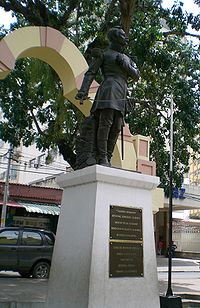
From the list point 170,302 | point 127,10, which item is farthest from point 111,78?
point 127,10

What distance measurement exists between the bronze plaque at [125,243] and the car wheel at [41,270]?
8.01 metres

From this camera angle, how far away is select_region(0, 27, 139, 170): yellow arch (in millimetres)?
9078

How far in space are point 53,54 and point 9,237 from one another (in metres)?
5.60

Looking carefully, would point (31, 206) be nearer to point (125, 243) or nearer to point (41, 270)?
point (41, 270)

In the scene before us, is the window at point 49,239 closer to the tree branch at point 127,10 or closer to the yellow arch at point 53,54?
the yellow arch at point 53,54

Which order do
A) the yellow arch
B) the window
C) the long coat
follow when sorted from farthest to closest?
1. the window
2. the yellow arch
3. the long coat

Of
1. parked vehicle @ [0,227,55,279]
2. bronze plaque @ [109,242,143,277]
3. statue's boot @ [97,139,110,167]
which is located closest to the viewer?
bronze plaque @ [109,242,143,277]

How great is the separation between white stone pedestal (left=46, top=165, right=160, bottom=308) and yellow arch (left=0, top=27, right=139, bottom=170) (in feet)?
13.3

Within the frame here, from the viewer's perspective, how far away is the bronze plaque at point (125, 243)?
5.26 metres

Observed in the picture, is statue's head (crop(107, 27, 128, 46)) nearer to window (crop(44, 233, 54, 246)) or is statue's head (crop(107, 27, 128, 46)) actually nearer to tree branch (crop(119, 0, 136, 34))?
tree branch (crop(119, 0, 136, 34))

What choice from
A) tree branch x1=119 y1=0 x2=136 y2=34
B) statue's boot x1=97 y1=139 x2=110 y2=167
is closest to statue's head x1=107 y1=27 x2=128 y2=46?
statue's boot x1=97 y1=139 x2=110 y2=167

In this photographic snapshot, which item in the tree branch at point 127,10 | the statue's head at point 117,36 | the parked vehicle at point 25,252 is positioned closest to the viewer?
the statue's head at point 117,36

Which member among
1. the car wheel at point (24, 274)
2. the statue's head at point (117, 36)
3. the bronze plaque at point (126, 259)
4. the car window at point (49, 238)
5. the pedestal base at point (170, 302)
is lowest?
the pedestal base at point (170, 302)

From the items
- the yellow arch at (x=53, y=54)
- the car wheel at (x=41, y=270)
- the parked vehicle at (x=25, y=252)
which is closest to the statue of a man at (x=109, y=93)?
the yellow arch at (x=53, y=54)
